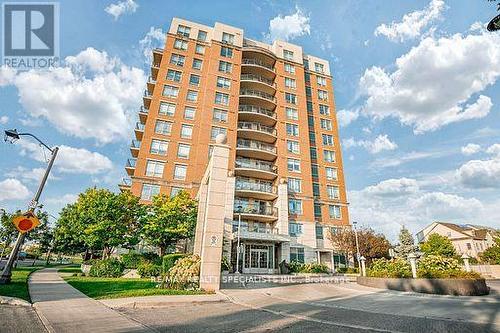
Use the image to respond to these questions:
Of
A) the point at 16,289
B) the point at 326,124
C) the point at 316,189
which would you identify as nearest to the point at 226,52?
the point at 326,124

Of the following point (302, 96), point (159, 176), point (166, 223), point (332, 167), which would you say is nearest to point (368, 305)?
point (166, 223)

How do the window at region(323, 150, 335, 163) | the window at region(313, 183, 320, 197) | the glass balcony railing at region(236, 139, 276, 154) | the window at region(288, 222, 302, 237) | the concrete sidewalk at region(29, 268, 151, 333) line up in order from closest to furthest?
the concrete sidewalk at region(29, 268, 151, 333), the window at region(288, 222, 302, 237), the glass balcony railing at region(236, 139, 276, 154), the window at region(313, 183, 320, 197), the window at region(323, 150, 335, 163)

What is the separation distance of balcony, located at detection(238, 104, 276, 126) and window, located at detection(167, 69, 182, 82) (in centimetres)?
957

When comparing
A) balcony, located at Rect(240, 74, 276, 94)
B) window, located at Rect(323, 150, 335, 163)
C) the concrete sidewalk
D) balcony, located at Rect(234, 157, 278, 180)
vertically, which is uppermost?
balcony, located at Rect(240, 74, 276, 94)

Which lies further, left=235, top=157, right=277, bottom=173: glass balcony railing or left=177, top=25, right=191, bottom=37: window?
left=177, top=25, right=191, bottom=37: window

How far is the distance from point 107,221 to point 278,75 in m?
32.2

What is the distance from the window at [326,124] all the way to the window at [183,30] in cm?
2535

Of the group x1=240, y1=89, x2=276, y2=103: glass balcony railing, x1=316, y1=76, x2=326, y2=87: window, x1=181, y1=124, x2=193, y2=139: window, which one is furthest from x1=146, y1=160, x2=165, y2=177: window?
x1=316, y1=76, x2=326, y2=87: window

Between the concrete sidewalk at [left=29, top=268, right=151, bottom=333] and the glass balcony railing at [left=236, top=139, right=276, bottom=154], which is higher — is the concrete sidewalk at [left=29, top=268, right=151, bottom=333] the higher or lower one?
the lower one

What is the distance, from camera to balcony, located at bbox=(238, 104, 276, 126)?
37.6 meters

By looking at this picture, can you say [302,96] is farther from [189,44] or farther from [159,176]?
[159,176]

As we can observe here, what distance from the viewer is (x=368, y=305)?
10023mm

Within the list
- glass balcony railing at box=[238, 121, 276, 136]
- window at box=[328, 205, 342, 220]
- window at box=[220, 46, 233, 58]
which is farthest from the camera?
window at box=[220, 46, 233, 58]

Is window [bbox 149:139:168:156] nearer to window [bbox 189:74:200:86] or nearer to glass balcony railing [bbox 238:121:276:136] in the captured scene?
window [bbox 189:74:200:86]
